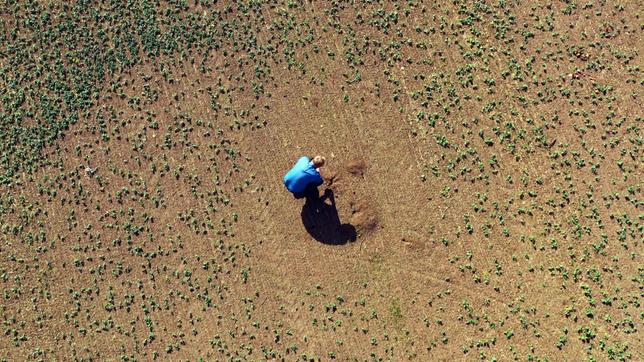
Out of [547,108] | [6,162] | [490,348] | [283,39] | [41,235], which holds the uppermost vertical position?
[283,39]

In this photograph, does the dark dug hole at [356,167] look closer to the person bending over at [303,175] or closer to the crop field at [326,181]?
the crop field at [326,181]

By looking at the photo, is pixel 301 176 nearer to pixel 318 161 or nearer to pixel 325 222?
pixel 318 161

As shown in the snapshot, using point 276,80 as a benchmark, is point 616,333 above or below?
below

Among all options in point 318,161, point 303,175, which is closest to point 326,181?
point 318,161

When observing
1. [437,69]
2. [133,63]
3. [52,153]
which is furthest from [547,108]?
[52,153]

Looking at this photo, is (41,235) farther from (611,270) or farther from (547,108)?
(611,270)

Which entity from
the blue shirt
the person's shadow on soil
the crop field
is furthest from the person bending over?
the crop field

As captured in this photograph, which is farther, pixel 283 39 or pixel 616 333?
pixel 283 39

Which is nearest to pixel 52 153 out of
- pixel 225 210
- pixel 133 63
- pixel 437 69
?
pixel 133 63
